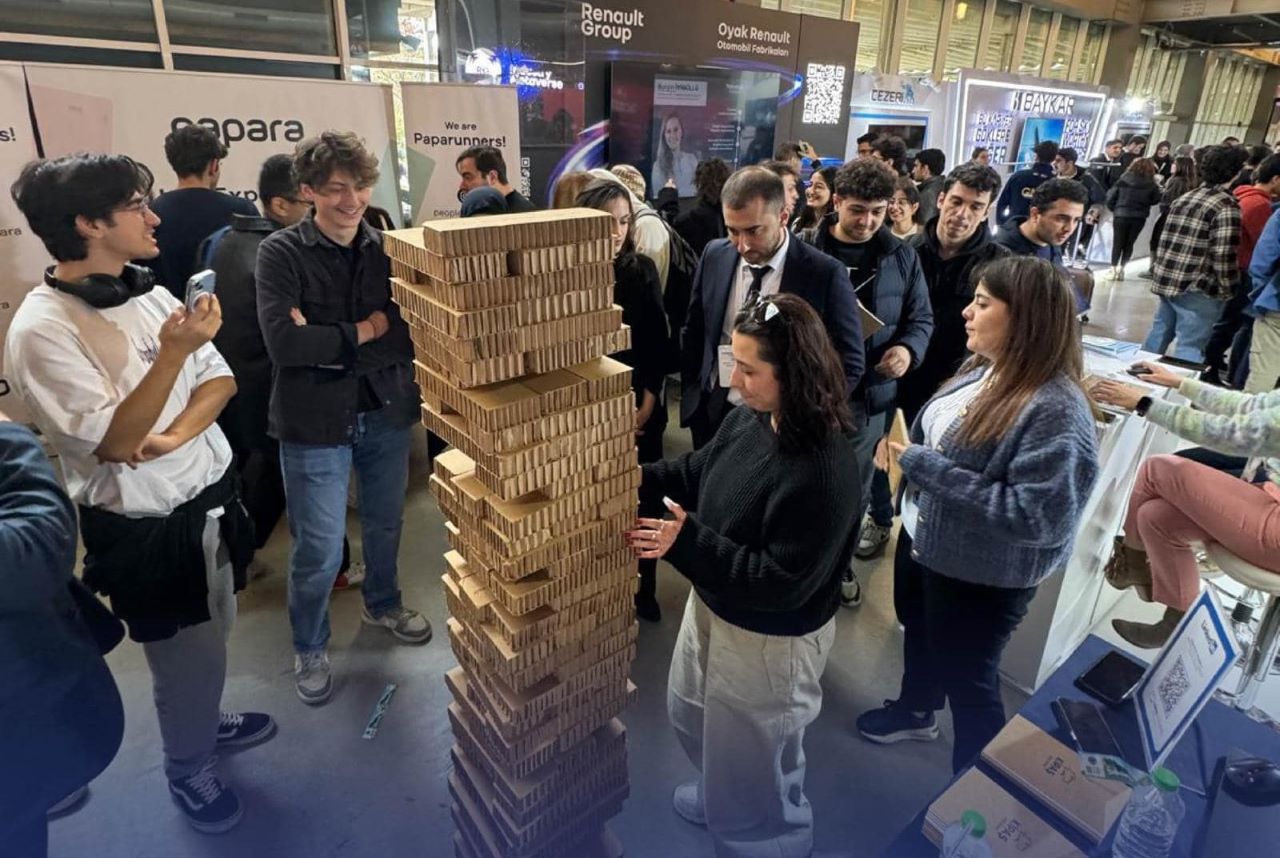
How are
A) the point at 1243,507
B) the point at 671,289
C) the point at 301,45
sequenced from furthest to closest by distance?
the point at 301,45, the point at 671,289, the point at 1243,507

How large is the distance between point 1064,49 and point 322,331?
52.8 feet

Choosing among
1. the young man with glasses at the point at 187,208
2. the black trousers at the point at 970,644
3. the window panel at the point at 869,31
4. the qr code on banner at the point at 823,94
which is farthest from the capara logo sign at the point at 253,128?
the window panel at the point at 869,31

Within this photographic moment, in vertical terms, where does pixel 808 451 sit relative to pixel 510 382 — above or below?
below

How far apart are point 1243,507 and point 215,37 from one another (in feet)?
19.6

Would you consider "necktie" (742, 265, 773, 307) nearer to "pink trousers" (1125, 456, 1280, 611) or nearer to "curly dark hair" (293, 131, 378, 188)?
"curly dark hair" (293, 131, 378, 188)

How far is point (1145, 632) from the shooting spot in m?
2.73

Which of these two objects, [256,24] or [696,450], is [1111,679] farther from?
[256,24]

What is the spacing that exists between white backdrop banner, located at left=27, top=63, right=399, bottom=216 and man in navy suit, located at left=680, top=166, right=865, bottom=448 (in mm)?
3295

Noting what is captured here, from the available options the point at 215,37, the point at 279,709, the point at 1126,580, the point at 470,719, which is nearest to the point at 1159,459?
the point at 1126,580

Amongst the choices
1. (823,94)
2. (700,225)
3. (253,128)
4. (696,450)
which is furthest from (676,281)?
(823,94)

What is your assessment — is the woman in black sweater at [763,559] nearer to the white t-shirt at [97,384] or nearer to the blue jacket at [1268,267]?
the white t-shirt at [97,384]

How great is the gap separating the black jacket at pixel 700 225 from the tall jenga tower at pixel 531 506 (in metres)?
3.01

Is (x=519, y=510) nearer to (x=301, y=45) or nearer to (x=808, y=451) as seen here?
(x=808, y=451)

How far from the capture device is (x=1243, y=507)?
84.1 inches
